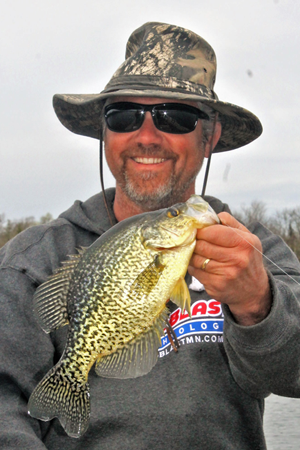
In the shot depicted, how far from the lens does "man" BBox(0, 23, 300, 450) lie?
2605 mm

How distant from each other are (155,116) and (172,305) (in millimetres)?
1451

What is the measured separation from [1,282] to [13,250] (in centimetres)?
29

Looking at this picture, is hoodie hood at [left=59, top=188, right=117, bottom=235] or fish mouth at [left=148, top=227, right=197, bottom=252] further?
hoodie hood at [left=59, top=188, right=117, bottom=235]

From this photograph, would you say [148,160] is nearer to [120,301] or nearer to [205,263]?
[205,263]

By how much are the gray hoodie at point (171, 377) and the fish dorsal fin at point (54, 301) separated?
0.72 m

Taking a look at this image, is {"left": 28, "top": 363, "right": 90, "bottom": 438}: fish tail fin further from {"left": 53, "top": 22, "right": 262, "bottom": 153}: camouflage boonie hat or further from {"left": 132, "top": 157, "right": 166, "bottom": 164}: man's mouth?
{"left": 53, "top": 22, "right": 262, "bottom": 153}: camouflage boonie hat

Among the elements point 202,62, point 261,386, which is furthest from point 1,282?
point 202,62

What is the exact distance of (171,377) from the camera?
10.4 feet

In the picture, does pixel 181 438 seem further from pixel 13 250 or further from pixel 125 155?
pixel 125 155

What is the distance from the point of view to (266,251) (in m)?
3.62

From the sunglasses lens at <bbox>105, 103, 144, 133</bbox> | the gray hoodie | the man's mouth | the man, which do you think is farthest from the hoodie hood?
the sunglasses lens at <bbox>105, 103, 144, 133</bbox>

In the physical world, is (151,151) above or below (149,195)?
above

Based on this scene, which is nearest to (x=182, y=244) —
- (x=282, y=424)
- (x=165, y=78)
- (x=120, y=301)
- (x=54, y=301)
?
(x=120, y=301)

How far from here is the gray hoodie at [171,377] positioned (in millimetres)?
2748
